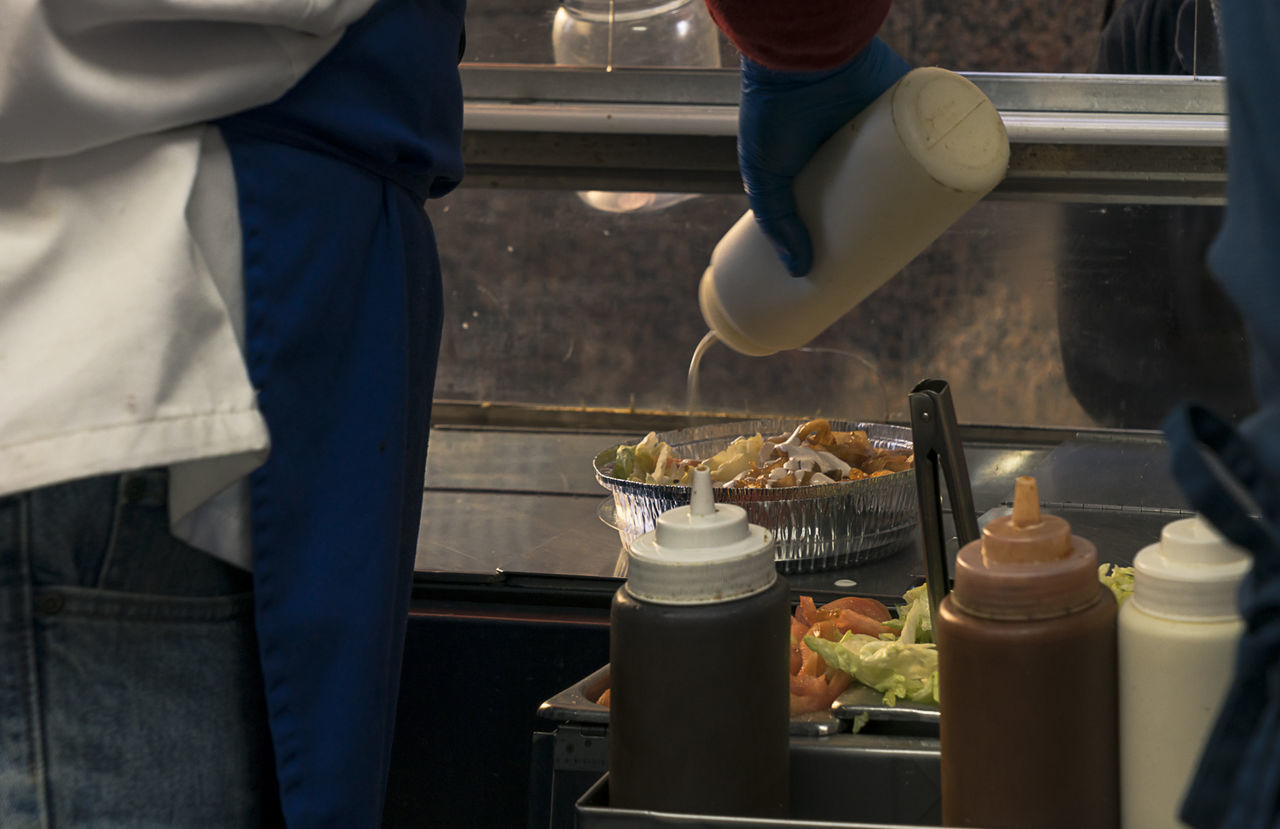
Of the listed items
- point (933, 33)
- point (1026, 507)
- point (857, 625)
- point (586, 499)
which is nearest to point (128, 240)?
point (1026, 507)

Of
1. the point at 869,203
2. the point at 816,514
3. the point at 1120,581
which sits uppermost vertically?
the point at 869,203

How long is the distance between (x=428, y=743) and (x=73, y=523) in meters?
0.68

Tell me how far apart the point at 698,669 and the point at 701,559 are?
57mm

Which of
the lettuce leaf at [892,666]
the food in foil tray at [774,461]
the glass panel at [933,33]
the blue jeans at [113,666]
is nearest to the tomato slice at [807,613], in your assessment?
the lettuce leaf at [892,666]

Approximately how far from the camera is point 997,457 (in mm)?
1824

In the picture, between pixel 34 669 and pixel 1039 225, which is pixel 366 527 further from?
pixel 1039 225

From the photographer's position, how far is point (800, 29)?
3.75 ft

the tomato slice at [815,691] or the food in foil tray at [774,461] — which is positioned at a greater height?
the tomato slice at [815,691]

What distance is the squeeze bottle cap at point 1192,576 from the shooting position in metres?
0.53

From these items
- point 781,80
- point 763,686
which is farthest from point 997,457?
point 763,686

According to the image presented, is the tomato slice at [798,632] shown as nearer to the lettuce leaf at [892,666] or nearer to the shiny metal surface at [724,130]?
the lettuce leaf at [892,666]

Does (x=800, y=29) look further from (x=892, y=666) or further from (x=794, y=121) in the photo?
(x=892, y=666)

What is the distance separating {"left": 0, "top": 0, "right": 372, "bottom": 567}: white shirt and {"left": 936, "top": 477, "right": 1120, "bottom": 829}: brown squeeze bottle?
1.28 feet

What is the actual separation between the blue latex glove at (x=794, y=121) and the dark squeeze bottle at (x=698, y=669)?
0.60 m
